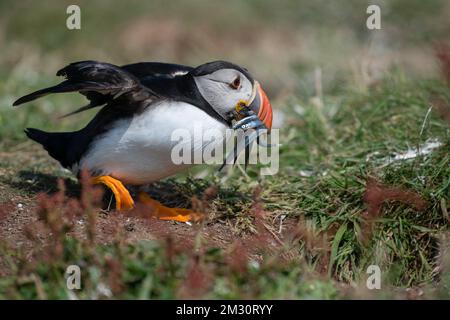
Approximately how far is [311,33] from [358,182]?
25.8ft

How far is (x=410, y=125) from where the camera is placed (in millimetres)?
6348

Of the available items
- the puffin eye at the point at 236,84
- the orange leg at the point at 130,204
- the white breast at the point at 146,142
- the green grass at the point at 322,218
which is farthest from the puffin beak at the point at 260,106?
the orange leg at the point at 130,204

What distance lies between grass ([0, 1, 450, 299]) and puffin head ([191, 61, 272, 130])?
626mm

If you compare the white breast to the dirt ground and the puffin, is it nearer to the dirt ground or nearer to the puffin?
the puffin

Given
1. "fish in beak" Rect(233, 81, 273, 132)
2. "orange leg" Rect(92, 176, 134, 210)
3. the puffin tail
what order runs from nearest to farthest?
"fish in beak" Rect(233, 81, 273, 132), "orange leg" Rect(92, 176, 134, 210), the puffin tail

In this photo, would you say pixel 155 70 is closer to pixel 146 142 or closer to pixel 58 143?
pixel 146 142

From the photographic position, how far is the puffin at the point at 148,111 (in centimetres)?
452

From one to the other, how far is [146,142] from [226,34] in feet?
28.0

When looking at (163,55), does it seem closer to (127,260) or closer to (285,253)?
(285,253)

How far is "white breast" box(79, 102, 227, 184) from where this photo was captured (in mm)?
4531

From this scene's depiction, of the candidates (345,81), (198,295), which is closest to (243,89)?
(198,295)

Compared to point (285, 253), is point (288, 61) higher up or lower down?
higher up

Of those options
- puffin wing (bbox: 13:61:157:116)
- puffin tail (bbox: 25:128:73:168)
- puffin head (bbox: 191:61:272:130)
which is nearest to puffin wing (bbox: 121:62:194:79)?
puffin head (bbox: 191:61:272:130)

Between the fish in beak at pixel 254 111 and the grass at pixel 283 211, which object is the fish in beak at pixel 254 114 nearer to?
the fish in beak at pixel 254 111
